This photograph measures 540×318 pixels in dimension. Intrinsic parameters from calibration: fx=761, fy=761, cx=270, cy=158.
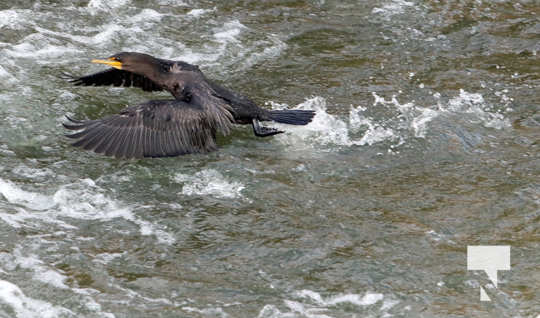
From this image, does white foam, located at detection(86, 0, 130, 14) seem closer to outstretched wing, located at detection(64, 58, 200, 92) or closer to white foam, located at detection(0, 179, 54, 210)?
outstretched wing, located at detection(64, 58, 200, 92)

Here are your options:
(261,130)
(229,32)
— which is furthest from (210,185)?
(229,32)

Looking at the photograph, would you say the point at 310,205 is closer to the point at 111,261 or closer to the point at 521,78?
the point at 111,261

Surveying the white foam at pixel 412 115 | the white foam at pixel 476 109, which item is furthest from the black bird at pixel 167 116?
the white foam at pixel 476 109

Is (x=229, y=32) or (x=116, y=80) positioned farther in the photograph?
(x=229, y=32)

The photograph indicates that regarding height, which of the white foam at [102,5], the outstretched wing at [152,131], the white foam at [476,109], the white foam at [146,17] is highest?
the white foam at [102,5]

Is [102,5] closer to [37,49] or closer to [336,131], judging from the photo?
[37,49]

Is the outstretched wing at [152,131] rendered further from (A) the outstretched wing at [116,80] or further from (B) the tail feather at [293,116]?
(A) the outstretched wing at [116,80]

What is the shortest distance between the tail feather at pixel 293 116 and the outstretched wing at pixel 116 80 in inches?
39.1

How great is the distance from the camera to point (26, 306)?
3.92 m

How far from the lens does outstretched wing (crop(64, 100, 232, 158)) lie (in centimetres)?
532

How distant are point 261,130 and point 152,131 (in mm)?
1006

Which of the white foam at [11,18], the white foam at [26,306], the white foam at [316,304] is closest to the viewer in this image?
the white foam at [26,306]

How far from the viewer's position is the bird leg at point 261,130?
5.95 m

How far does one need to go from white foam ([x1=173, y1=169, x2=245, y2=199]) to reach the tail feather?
0.87m
